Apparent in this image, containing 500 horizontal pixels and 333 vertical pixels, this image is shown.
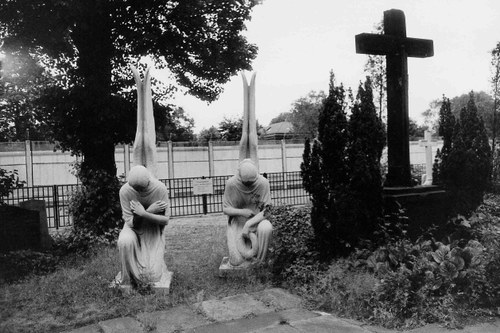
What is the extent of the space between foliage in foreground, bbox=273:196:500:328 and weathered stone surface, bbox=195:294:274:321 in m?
0.60

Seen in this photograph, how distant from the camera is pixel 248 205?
253 inches

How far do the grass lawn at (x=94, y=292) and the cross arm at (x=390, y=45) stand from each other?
3.79 metres

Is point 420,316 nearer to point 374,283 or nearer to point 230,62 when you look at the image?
point 374,283

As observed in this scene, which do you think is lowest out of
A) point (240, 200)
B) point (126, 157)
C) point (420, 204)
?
point (420, 204)

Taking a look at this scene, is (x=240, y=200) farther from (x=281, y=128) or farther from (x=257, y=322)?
(x=281, y=128)

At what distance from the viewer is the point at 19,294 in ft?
19.1

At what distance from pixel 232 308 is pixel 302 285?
1053 mm

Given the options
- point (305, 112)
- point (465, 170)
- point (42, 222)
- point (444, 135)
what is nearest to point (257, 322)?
point (465, 170)

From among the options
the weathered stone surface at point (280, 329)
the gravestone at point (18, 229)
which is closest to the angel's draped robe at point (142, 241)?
the weathered stone surface at point (280, 329)

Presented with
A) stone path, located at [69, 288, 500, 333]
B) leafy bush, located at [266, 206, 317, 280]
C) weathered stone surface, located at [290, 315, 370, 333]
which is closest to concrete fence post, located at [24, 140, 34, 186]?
leafy bush, located at [266, 206, 317, 280]

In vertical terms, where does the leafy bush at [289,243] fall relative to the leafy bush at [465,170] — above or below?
below

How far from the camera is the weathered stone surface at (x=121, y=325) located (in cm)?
442

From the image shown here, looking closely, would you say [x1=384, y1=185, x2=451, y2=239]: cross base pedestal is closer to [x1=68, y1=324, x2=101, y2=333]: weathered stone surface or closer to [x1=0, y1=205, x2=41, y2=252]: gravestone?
[x1=68, y1=324, x2=101, y2=333]: weathered stone surface

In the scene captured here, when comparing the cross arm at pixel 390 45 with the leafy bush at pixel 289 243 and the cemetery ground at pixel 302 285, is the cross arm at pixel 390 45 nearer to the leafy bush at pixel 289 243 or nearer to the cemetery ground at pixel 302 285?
the cemetery ground at pixel 302 285
